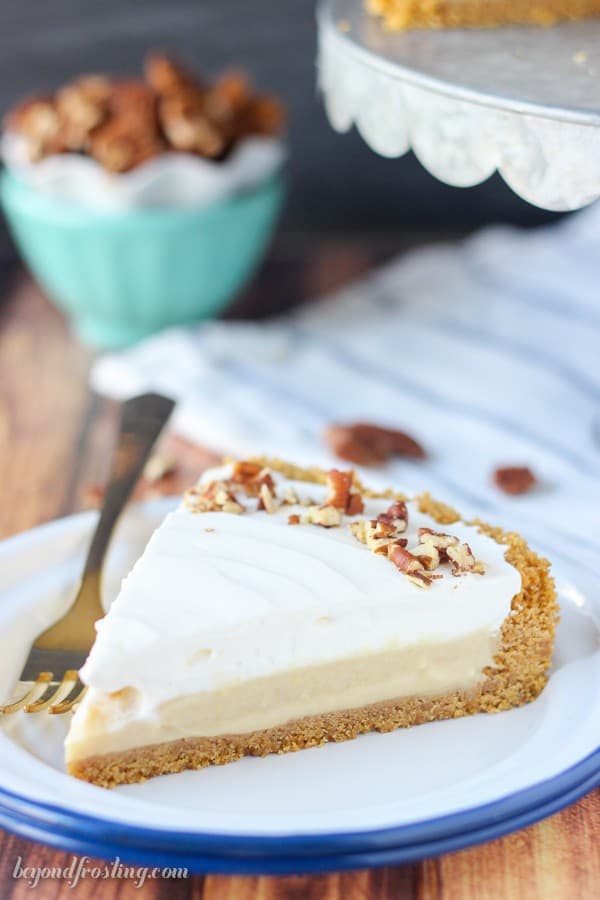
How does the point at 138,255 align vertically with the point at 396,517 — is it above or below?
below

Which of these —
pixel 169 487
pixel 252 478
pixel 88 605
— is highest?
pixel 252 478

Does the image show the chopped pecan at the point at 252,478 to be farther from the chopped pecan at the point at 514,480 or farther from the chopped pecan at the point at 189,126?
the chopped pecan at the point at 189,126

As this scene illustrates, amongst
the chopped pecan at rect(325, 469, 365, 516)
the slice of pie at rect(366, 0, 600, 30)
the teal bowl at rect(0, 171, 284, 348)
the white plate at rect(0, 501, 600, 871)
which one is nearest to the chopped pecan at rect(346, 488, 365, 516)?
the chopped pecan at rect(325, 469, 365, 516)

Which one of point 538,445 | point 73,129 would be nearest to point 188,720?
point 538,445

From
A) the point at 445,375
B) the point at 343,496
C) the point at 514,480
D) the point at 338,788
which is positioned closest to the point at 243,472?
the point at 343,496

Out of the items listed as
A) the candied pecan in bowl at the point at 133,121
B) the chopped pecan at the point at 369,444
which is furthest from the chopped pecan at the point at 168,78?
the chopped pecan at the point at 369,444

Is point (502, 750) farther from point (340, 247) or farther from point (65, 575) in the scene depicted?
point (340, 247)

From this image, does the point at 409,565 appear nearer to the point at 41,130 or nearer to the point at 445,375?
the point at 445,375
